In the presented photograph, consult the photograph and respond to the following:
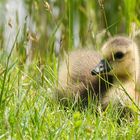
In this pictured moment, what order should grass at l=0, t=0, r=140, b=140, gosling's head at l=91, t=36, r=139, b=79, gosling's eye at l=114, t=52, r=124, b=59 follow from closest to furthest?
grass at l=0, t=0, r=140, b=140 < gosling's head at l=91, t=36, r=139, b=79 < gosling's eye at l=114, t=52, r=124, b=59

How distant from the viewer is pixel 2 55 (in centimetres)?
486

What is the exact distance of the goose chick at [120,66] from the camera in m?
4.51

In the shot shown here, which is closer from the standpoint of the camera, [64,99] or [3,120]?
[3,120]

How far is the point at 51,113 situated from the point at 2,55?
3.24 ft

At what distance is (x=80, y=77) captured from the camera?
477cm

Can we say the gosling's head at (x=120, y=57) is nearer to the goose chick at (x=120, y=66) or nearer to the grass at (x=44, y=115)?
the goose chick at (x=120, y=66)

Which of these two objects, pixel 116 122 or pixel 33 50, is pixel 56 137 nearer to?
pixel 116 122

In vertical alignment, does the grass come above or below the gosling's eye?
below

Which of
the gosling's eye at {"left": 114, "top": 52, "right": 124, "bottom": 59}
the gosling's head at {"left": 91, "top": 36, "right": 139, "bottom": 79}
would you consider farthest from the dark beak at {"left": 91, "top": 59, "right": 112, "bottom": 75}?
the gosling's eye at {"left": 114, "top": 52, "right": 124, "bottom": 59}

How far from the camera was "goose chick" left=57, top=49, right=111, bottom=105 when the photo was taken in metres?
4.61

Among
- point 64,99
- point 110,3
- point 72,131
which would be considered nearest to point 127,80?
point 64,99

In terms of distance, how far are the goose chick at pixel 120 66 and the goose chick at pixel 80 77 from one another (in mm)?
92

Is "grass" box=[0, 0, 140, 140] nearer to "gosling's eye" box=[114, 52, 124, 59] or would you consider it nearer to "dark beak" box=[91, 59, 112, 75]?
"dark beak" box=[91, 59, 112, 75]

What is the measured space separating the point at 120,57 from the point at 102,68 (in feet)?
1.11
